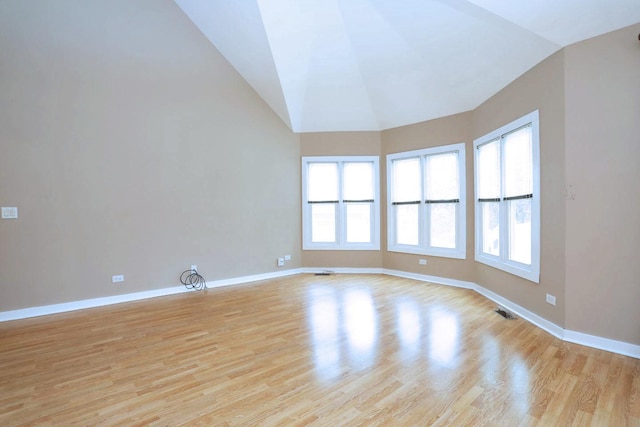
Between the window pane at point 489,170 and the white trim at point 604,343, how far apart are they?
6.32 feet

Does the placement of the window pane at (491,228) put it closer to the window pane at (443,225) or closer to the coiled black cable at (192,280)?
the window pane at (443,225)

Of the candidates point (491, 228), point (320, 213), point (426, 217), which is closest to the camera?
point (491, 228)

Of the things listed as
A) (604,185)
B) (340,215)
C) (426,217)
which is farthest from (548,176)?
(340,215)

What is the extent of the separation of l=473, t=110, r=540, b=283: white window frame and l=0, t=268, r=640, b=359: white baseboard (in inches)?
17.4

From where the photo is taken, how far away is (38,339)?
3.19 meters

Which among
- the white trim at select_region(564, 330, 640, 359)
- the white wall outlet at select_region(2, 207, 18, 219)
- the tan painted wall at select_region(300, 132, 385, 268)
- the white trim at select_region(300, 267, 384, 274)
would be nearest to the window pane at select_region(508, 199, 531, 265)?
the white trim at select_region(564, 330, 640, 359)

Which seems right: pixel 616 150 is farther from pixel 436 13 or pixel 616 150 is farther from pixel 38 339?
pixel 38 339

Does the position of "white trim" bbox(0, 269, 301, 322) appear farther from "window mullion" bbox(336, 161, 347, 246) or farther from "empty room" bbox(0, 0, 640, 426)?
"window mullion" bbox(336, 161, 347, 246)

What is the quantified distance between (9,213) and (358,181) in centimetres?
515

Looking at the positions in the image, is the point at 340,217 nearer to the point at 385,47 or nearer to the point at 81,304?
the point at 385,47

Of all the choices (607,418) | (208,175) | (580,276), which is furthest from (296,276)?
(607,418)

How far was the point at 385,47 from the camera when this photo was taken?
4.50 meters

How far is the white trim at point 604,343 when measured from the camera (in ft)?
9.01

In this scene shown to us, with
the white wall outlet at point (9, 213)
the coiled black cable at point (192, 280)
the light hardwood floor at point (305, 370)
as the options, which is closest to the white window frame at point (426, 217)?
the light hardwood floor at point (305, 370)
